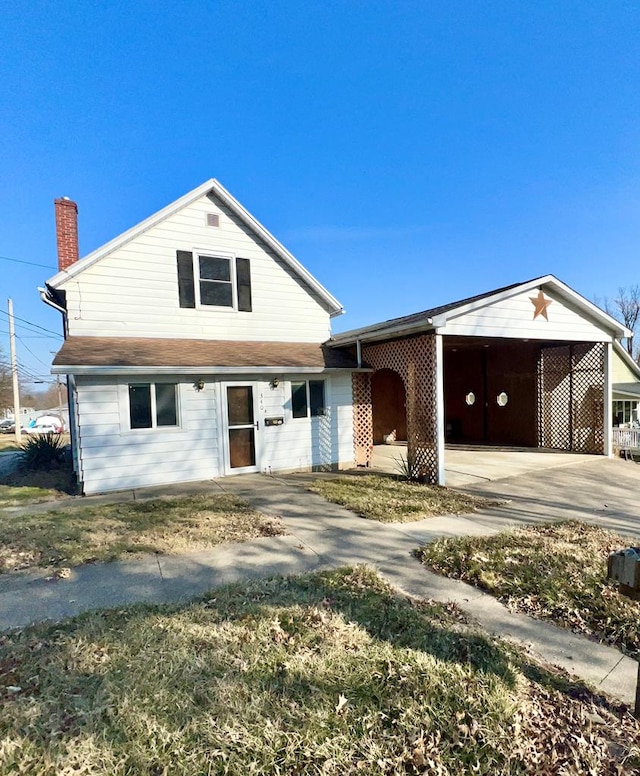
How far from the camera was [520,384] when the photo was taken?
534 inches

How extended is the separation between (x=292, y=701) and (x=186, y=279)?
925 centimetres

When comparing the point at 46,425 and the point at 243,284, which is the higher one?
the point at 243,284

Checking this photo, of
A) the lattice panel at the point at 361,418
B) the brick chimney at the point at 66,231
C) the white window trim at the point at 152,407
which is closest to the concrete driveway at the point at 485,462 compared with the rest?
the lattice panel at the point at 361,418

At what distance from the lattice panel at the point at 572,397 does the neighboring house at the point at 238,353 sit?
48 mm

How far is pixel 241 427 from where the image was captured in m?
9.51

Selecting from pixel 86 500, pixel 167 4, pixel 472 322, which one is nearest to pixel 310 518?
pixel 86 500

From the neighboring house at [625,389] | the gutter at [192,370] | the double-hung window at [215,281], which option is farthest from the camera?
the neighboring house at [625,389]

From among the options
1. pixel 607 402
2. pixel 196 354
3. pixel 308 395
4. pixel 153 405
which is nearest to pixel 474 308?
pixel 308 395

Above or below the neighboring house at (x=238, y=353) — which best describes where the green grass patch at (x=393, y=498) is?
below

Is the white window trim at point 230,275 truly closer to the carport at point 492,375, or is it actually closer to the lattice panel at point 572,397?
the carport at point 492,375

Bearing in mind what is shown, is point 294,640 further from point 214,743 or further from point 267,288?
point 267,288

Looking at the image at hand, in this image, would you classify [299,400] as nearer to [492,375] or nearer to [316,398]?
[316,398]

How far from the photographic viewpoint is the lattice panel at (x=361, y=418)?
10758 mm

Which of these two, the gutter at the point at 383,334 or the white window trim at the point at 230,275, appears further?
the white window trim at the point at 230,275
